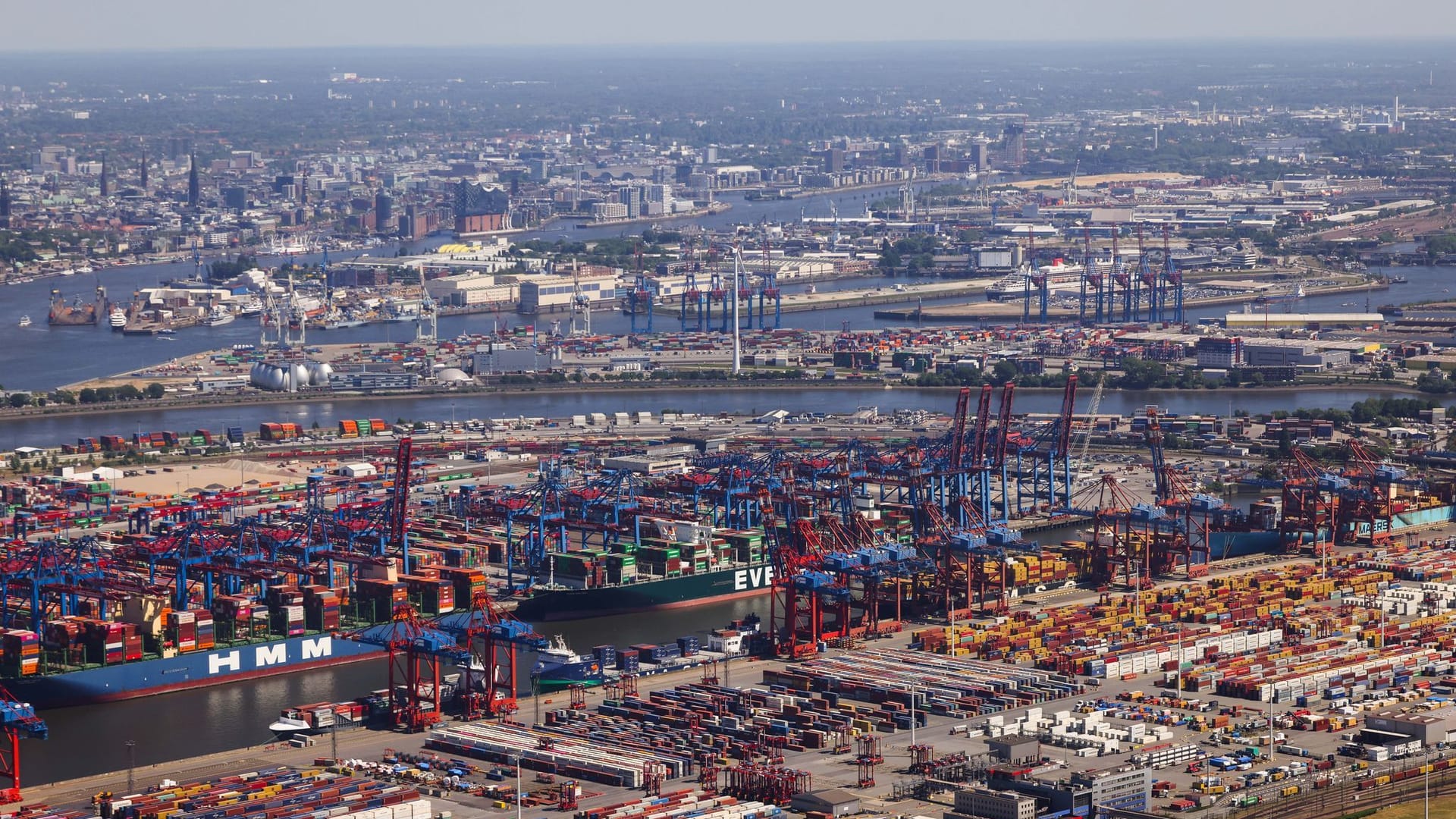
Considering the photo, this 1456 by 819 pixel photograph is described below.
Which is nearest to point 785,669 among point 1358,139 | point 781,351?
point 781,351

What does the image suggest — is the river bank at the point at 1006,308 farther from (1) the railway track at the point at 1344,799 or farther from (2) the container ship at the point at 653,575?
(1) the railway track at the point at 1344,799

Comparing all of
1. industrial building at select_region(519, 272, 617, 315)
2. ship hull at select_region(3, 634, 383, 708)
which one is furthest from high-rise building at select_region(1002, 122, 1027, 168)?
ship hull at select_region(3, 634, 383, 708)

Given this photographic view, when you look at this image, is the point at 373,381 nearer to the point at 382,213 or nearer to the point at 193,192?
the point at 382,213

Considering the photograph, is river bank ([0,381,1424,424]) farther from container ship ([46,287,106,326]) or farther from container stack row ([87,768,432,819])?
container stack row ([87,768,432,819])

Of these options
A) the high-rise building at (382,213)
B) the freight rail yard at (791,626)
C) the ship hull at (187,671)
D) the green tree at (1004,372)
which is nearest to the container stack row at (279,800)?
the freight rail yard at (791,626)

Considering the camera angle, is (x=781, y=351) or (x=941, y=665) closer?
(x=941, y=665)

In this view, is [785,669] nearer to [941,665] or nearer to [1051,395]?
[941,665]

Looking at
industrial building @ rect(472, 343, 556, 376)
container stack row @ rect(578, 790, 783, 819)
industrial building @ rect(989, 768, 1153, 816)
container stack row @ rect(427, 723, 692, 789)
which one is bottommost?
industrial building @ rect(472, 343, 556, 376)
